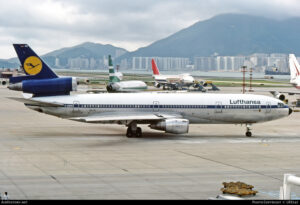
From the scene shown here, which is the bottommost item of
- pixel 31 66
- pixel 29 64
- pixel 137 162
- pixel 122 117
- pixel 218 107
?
pixel 137 162

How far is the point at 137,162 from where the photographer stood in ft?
96.4

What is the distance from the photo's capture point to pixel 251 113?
1665 inches

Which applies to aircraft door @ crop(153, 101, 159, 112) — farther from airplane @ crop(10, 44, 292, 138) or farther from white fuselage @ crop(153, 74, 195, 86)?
white fuselage @ crop(153, 74, 195, 86)

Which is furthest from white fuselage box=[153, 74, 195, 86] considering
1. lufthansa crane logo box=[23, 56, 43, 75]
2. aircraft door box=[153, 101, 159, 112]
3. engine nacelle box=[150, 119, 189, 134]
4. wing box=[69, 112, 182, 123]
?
engine nacelle box=[150, 119, 189, 134]

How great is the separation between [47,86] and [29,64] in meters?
2.23

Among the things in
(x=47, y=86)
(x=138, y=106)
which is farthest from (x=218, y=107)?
(x=47, y=86)

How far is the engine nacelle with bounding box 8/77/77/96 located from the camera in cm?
3972

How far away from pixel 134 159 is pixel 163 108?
447 inches

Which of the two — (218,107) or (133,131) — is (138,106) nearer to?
(133,131)

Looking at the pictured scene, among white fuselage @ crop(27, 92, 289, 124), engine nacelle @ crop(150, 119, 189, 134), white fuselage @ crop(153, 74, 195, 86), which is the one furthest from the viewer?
white fuselage @ crop(153, 74, 195, 86)

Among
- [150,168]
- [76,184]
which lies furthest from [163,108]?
[76,184]

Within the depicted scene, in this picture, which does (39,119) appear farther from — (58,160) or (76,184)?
(76,184)


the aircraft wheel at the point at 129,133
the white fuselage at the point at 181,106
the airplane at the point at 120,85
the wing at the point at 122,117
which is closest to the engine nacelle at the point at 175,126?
the wing at the point at 122,117

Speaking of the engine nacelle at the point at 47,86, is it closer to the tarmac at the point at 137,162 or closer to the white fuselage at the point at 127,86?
the tarmac at the point at 137,162
